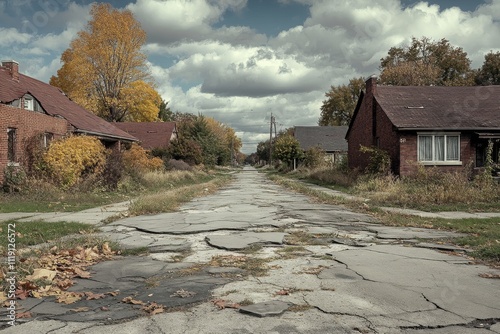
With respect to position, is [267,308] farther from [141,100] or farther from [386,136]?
[141,100]

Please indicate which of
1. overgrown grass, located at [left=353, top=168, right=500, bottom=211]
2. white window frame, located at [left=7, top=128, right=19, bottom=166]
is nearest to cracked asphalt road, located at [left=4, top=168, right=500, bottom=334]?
overgrown grass, located at [left=353, top=168, right=500, bottom=211]

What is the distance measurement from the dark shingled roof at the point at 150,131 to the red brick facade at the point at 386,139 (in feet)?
77.7

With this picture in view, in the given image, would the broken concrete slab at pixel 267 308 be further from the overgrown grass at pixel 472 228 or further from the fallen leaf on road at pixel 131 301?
the overgrown grass at pixel 472 228

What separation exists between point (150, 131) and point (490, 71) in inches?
1593

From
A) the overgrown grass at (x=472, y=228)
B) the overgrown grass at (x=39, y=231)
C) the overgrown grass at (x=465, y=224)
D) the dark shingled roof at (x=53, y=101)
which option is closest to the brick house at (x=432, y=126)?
the overgrown grass at (x=465, y=224)

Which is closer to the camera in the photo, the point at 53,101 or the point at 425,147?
the point at 425,147

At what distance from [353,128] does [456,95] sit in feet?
23.9

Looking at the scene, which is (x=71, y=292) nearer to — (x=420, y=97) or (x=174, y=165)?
(x=420, y=97)

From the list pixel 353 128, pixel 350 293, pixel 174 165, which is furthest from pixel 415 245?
pixel 174 165

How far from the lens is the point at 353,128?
32.4 metres

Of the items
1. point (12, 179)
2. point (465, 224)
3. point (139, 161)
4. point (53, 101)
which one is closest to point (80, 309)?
point (465, 224)

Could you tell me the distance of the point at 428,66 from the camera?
48.6 meters

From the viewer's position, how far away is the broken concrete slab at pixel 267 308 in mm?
4379

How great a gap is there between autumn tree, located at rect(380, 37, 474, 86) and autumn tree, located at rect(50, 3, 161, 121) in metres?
26.9
